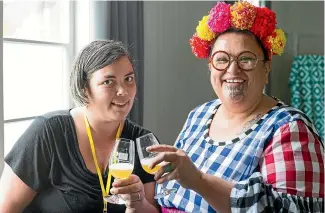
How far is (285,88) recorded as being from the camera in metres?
3.65

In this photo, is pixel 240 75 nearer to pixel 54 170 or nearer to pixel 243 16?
pixel 243 16

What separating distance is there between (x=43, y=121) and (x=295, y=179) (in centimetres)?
99

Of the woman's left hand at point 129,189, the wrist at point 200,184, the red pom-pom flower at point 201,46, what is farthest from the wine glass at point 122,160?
the red pom-pom flower at point 201,46

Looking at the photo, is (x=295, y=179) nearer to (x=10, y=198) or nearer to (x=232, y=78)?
(x=232, y=78)

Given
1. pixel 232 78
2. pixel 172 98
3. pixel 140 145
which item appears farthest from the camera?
pixel 172 98

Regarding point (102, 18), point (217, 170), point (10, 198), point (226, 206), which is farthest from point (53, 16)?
point (226, 206)

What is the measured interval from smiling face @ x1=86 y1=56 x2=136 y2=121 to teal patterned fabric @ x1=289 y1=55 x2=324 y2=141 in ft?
6.48

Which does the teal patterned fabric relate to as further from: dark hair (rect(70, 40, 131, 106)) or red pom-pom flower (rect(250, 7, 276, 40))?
dark hair (rect(70, 40, 131, 106))

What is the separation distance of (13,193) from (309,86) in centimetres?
238

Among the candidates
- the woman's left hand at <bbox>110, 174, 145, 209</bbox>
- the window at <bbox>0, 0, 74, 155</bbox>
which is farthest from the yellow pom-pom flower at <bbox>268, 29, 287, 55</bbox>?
the window at <bbox>0, 0, 74, 155</bbox>

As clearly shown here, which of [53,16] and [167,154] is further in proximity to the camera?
[53,16]

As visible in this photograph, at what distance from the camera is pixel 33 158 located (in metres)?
1.74

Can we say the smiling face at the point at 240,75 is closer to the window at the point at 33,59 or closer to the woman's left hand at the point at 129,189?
the woman's left hand at the point at 129,189

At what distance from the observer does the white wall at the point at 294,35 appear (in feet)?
11.9
